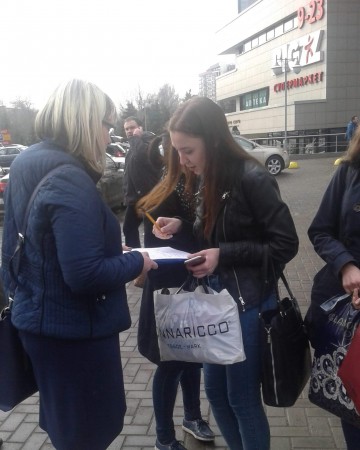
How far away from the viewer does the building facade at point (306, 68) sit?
30344 mm

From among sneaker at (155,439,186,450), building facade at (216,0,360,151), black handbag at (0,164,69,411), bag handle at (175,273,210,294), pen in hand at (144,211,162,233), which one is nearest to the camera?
black handbag at (0,164,69,411)

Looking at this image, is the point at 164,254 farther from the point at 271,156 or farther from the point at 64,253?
the point at 271,156

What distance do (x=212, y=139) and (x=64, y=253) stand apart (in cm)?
82

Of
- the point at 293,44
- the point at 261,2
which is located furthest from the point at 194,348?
the point at 261,2

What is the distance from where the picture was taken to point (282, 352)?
204 cm

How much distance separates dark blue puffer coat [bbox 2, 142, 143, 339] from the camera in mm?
1613

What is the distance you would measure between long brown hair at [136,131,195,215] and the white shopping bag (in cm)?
48

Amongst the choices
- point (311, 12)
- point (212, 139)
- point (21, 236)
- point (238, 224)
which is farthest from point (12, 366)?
point (311, 12)

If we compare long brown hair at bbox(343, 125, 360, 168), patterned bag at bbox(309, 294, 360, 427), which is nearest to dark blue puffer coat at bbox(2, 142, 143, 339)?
patterned bag at bbox(309, 294, 360, 427)

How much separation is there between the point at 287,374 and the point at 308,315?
30cm

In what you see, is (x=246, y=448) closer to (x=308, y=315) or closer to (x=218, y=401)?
(x=218, y=401)

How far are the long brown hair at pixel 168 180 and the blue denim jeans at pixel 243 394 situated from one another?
0.71m

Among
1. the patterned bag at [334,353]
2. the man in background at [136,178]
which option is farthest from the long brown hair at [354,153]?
the man in background at [136,178]

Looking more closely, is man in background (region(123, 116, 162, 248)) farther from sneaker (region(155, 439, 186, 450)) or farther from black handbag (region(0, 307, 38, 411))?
black handbag (region(0, 307, 38, 411))
